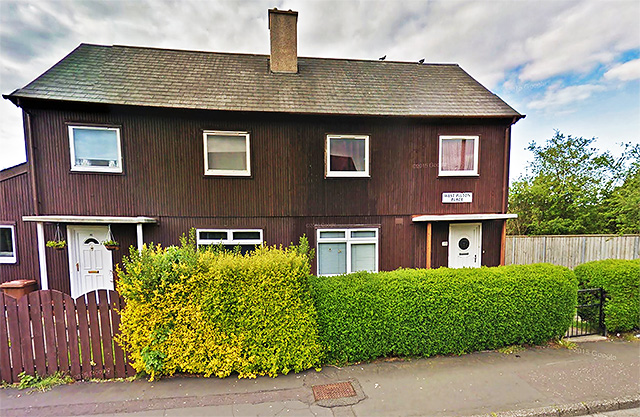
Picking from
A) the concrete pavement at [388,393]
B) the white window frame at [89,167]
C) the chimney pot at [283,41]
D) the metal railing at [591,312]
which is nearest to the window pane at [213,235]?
the white window frame at [89,167]

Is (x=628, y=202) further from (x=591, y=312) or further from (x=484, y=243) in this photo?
(x=591, y=312)

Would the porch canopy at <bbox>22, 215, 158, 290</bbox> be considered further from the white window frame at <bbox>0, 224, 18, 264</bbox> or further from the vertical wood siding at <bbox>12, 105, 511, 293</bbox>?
the white window frame at <bbox>0, 224, 18, 264</bbox>

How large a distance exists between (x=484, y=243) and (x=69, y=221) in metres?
12.2

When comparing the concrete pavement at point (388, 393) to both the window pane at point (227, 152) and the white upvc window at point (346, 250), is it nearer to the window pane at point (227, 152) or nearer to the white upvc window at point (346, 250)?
the white upvc window at point (346, 250)

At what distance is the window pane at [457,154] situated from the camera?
829 cm

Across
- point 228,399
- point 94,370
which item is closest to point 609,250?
point 228,399

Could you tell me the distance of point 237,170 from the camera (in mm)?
7688

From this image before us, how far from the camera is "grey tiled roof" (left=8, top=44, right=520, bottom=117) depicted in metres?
7.30

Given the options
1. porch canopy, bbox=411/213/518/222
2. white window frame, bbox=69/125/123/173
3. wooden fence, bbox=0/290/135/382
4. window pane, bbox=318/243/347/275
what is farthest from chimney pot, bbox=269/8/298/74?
wooden fence, bbox=0/290/135/382

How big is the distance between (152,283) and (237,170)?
4628 mm

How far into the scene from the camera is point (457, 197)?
8.27m

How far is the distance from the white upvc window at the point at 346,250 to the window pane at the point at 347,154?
1965 millimetres

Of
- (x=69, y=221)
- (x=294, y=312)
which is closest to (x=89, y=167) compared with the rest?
(x=69, y=221)

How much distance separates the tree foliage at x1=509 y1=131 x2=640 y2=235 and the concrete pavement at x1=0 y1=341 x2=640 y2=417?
41.9 feet
